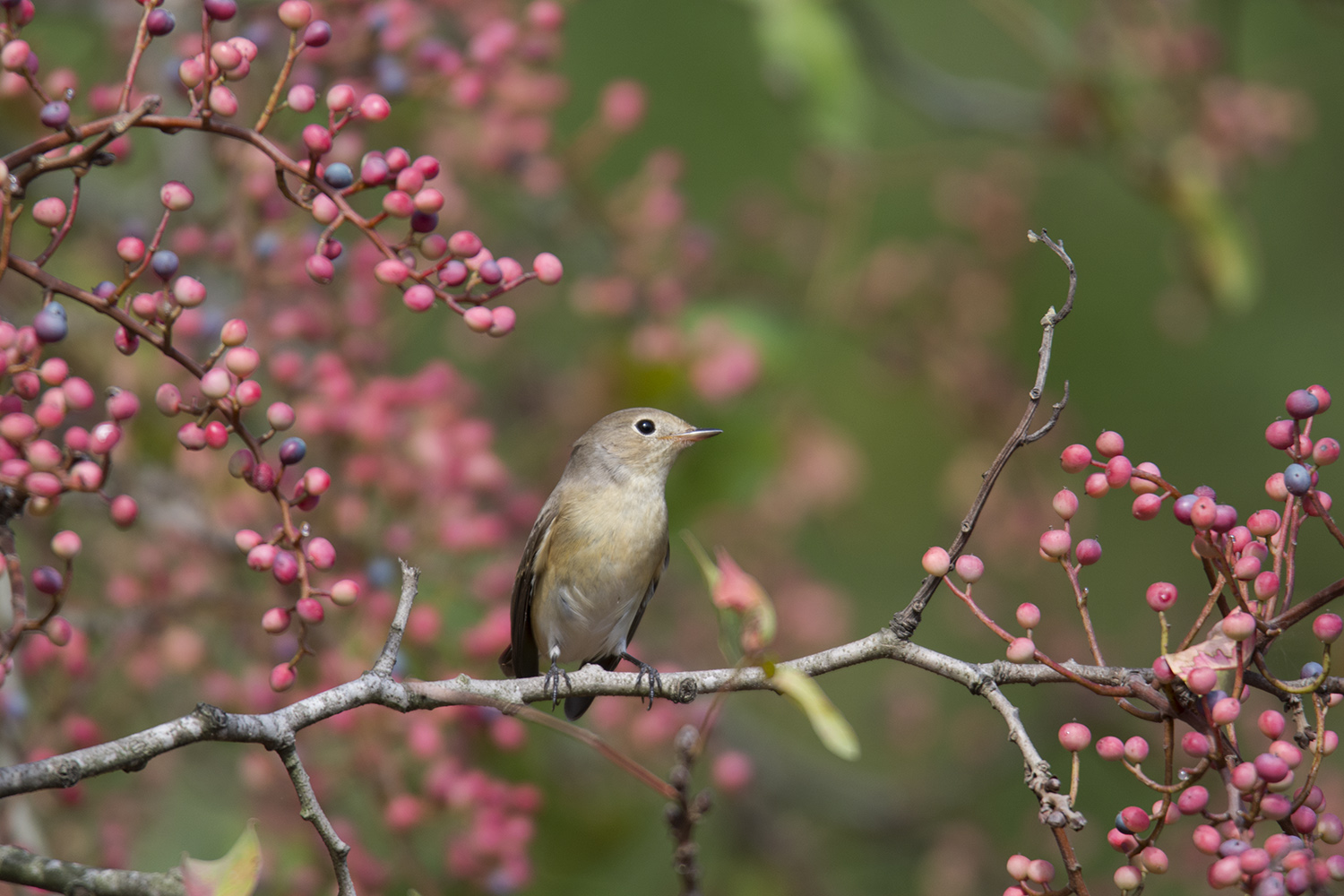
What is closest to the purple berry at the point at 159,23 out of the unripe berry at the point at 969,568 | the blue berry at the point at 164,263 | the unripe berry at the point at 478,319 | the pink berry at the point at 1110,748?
the blue berry at the point at 164,263

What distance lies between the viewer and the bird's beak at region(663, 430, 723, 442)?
4.08 m

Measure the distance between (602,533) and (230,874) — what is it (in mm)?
2720

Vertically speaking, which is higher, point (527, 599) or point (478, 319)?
point (527, 599)

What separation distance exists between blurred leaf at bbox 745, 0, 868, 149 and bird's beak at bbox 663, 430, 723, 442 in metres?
1.02

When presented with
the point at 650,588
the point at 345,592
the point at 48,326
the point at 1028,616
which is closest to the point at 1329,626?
the point at 1028,616

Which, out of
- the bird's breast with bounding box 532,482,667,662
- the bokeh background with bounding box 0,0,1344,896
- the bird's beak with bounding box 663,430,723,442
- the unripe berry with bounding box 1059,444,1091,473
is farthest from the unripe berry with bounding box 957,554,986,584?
the bird's breast with bounding box 532,482,667,662

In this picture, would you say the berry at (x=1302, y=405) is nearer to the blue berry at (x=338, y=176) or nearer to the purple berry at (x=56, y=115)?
the blue berry at (x=338, y=176)

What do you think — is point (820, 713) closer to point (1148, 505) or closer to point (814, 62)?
point (1148, 505)

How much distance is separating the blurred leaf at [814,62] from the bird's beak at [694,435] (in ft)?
3.35

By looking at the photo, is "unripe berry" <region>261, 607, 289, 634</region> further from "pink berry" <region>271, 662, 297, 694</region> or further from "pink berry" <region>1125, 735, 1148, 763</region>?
"pink berry" <region>1125, 735, 1148, 763</region>

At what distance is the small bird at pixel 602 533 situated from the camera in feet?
14.2

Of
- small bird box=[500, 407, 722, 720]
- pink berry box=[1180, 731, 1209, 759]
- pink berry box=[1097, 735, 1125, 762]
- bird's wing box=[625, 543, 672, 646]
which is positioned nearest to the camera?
pink berry box=[1180, 731, 1209, 759]

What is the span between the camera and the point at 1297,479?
181cm

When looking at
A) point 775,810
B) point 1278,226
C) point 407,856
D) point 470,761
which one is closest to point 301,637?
point 407,856
